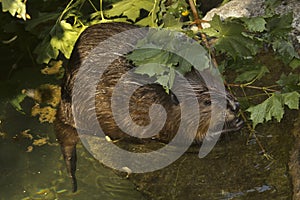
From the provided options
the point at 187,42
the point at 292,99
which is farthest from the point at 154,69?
the point at 292,99

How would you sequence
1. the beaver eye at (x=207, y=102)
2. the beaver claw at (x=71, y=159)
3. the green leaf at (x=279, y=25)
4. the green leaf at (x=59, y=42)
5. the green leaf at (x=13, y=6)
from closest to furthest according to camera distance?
the green leaf at (x=13, y=6) → the green leaf at (x=279, y=25) → the beaver eye at (x=207, y=102) → the beaver claw at (x=71, y=159) → the green leaf at (x=59, y=42)

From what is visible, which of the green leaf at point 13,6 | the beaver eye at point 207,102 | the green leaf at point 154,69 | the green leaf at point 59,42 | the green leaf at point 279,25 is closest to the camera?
the green leaf at point 13,6

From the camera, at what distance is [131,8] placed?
13.7ft

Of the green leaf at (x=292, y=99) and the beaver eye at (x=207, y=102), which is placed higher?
the green leaf at (x=292, y=99)

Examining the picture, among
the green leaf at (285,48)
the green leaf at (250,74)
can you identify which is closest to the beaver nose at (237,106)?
the green leaf at (250,74)

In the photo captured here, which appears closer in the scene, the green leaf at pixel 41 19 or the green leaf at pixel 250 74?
the green leaf at pixel 250 74

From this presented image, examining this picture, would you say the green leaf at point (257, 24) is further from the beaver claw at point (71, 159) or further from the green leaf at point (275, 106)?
the beaver claw at point (71, 159)

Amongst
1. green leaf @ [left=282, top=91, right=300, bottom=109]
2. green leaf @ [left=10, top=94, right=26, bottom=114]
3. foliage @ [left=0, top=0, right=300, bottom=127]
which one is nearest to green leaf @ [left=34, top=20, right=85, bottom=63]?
foliage @ [left=0, top=0, right=300, bottom=127]

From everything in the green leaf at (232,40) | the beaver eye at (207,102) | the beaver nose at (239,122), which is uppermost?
the green leaf at (232,40)

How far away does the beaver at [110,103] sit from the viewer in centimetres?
346

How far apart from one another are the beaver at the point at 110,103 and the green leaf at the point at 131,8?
0.66ft

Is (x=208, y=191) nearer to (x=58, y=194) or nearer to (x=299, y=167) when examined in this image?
(x=299, y=167)

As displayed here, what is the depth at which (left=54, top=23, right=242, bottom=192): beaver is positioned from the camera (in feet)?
11.4

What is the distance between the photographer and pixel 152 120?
3551 mm
